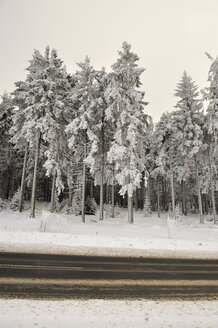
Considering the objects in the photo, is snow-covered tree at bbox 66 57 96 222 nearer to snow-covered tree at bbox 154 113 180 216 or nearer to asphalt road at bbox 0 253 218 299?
snow-covered tree at bbox 154 113 180 216

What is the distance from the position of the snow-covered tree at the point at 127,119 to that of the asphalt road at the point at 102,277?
10.6m

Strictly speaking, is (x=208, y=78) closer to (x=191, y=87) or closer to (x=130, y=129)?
(x=191, y=87)

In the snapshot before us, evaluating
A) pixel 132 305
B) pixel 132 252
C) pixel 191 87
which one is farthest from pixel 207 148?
pixel 132 305

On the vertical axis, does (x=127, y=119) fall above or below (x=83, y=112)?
below

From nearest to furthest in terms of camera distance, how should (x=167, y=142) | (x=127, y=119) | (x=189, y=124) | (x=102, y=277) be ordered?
(x=102, y=277), (x=127, y=119), (x=189, y=124), (x=167, y=142)

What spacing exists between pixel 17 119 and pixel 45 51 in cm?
706

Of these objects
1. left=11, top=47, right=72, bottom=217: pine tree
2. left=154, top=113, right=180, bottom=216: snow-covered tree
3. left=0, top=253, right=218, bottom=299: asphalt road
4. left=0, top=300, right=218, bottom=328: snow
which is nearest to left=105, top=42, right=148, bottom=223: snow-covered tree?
left=11, top=47, right=72, bottom=217: pine tree

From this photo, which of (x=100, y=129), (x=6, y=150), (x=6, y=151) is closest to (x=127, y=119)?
(x=100, y=129)

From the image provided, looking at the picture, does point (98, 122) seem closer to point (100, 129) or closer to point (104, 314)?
point (100, 129)

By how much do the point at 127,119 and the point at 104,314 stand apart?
1785cm

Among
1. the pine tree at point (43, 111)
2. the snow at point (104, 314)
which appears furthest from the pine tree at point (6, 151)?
the snow at point (104, 314)

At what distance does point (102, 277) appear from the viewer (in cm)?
820

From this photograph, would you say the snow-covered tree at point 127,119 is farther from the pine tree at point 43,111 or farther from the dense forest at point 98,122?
the pine tree at point 43,111

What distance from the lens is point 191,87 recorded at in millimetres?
28734
